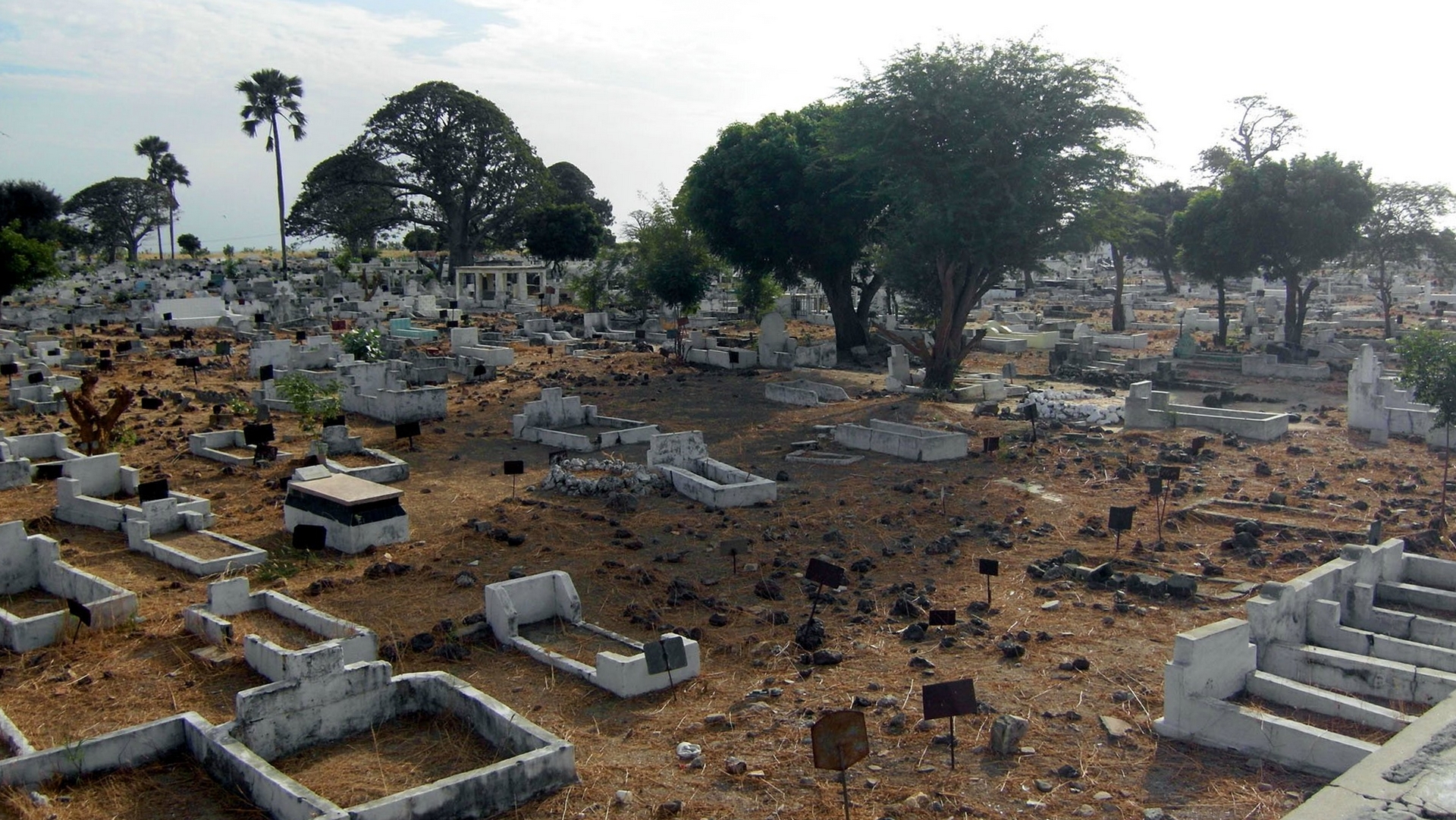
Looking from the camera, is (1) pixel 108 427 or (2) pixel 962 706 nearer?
(2) pixel 962 706

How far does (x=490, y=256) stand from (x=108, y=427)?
5507 centimetres

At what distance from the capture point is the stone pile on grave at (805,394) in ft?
82.6

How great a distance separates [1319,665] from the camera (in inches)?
352

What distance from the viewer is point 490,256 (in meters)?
73.0

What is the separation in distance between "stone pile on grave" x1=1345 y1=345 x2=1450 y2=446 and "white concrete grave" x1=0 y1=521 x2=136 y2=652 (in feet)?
68.5

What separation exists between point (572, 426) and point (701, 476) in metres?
5.53

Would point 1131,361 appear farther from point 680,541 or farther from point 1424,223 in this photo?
point 680,541

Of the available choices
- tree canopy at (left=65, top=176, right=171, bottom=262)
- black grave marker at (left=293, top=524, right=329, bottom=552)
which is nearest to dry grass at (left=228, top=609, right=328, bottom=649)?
black grave marker at (left=293, top=524, right=329, bottom=552)

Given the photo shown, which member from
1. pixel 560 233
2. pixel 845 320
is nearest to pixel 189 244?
pixel 560 233

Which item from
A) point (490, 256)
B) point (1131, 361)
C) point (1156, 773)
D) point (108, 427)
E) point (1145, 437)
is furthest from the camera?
point (490, 256)

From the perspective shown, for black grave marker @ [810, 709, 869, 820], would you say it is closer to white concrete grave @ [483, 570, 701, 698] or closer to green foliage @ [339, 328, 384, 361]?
white concrete grave @ [483, 570, 701, 698]

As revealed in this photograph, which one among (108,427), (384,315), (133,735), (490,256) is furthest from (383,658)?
(490,256)

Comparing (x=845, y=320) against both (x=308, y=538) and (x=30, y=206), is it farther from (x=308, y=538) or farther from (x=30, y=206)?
(x=30, y=206)

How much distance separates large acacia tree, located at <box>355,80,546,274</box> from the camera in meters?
59.5
